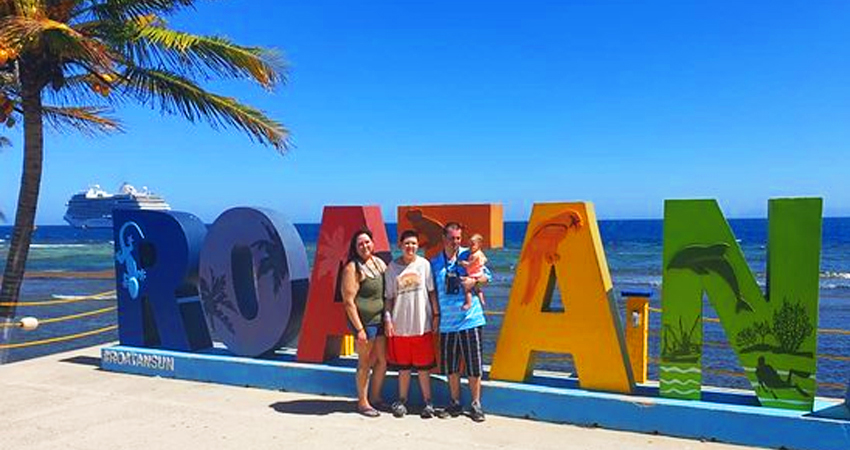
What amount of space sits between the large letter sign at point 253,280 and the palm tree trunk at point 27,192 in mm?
2978

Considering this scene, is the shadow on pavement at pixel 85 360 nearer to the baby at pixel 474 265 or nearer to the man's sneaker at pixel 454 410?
the man's sneaker at pixel 454 410

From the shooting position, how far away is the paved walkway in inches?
214

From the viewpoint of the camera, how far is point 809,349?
5.29m

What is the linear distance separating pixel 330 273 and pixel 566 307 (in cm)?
238

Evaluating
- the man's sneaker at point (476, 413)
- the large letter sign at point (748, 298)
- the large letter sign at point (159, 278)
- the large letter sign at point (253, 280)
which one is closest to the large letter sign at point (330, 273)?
A: the large letter sign at point (253, 280)

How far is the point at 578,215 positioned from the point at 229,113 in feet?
16.5

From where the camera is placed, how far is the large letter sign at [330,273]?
694cm

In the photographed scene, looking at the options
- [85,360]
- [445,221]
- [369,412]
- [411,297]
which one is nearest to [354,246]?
[411,297]

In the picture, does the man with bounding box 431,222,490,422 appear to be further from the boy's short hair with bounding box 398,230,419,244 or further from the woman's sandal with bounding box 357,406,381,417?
the woman's sandal with bounding box 357,406,381,417

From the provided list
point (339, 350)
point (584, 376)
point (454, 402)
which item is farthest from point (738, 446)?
point (339, 350)

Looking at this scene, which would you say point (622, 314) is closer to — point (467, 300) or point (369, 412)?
point (467, 300)

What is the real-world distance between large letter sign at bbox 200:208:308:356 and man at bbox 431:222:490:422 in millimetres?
1882

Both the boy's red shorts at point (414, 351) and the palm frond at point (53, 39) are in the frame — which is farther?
the palm frond at point (53, 39)

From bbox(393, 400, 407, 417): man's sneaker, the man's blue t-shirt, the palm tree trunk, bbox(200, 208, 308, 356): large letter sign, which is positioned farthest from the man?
the palm tree trunk
